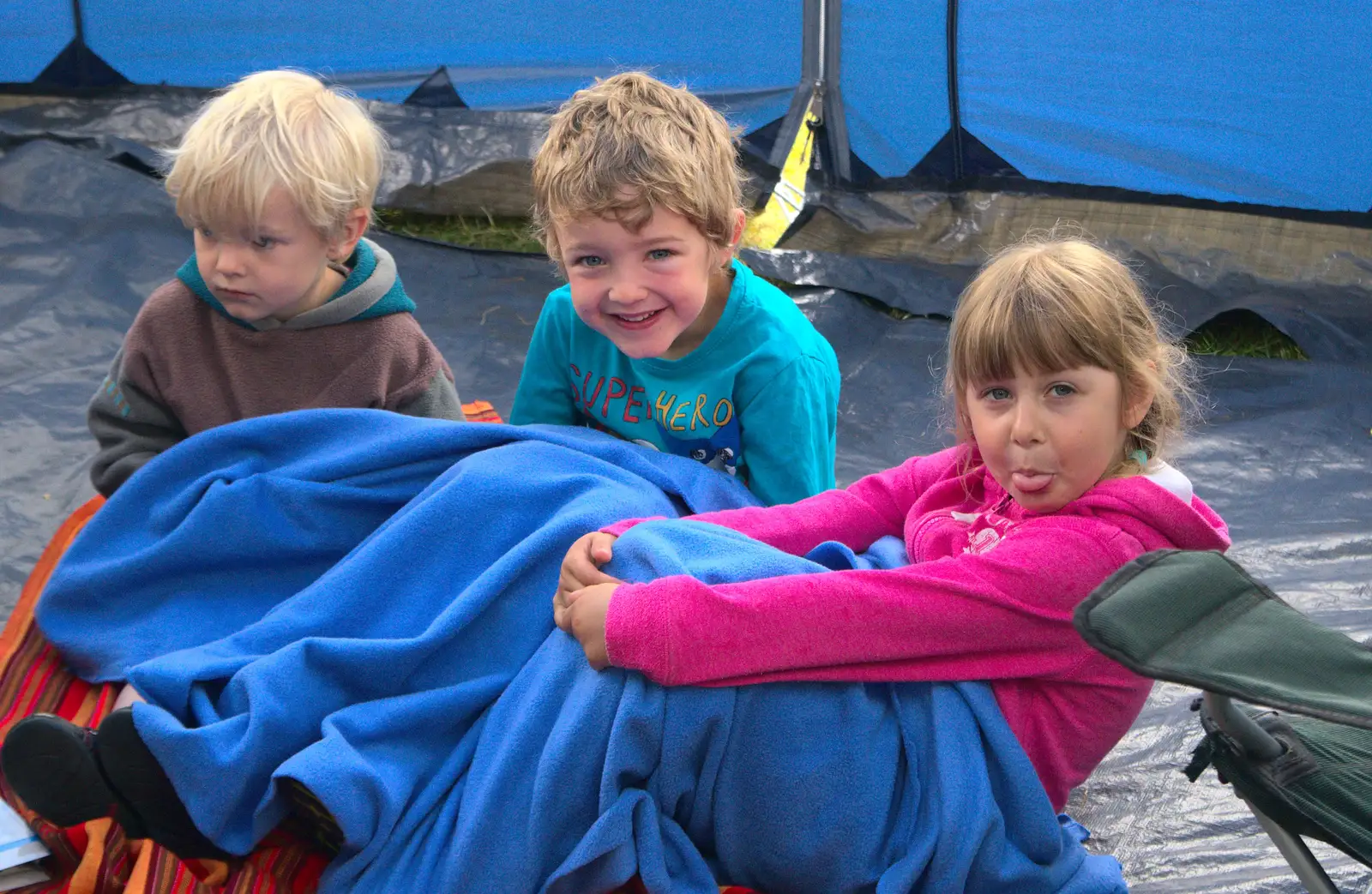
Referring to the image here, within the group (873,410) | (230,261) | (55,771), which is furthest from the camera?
(873,410)

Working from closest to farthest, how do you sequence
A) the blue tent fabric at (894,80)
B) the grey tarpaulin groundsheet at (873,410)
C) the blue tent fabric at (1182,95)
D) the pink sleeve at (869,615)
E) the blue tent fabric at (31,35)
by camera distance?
the pink sleeve at (869,615)
the grey tarpaulin groundsheet at (873,410)
the blue tent fabric at (1182,95)
the blue tent fabric at (894,80)
the blue tent fabric at (31,35)

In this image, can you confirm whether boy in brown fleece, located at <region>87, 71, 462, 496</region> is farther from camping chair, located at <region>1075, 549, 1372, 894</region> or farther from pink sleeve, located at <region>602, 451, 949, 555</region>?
camping chair, located at <region>1075, 549, 1372, 894</region>

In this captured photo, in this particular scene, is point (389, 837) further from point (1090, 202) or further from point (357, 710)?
point (1090, 202)

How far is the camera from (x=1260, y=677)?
1070mm

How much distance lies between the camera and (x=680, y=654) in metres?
1.30

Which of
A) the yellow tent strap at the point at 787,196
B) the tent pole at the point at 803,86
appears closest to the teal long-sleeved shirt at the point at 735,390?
the yellow tent strap at the point at 787,196

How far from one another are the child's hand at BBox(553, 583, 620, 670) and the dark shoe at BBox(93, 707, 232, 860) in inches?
16.5

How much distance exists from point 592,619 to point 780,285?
2.11 metres

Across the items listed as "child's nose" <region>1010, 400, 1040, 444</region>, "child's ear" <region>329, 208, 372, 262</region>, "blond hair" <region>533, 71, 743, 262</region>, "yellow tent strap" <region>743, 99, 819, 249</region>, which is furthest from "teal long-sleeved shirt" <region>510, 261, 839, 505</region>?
"yellow tent strap" <region>743, 99, 819, 249</region>

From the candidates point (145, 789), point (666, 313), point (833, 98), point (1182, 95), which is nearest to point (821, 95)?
point (833, 98)

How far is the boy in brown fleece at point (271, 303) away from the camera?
1794 mm

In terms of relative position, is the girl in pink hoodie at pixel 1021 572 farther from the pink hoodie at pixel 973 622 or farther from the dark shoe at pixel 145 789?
the dark shoe at pixel 145 789

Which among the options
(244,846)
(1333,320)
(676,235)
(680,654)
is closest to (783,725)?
(680,654)

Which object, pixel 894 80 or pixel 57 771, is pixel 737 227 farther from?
pixel 894 80
